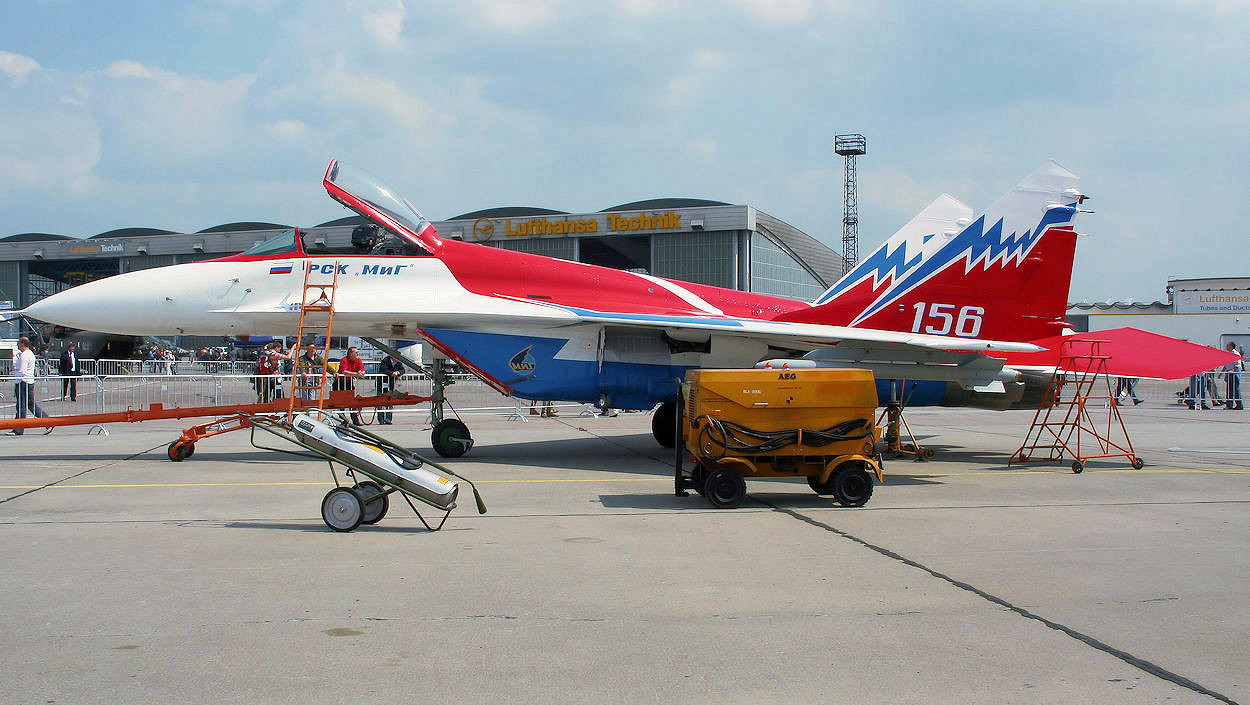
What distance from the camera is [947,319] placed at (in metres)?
12.6

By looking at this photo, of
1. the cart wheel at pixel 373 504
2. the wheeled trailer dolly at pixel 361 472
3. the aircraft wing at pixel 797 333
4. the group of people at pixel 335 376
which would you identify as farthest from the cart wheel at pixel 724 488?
the group of people at pixel 335 376

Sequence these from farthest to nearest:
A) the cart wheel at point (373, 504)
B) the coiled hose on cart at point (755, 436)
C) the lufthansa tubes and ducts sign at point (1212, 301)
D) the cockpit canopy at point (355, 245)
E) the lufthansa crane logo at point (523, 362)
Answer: the lufthansa tubes and ducts sign at point (1212, 301)
the cockpit canopy at point (355, 245)
the lufthansa crane logo at point (523, 362)
the coiled hose on cart at point (755, 436)
the cart wheel at point (373, 504)

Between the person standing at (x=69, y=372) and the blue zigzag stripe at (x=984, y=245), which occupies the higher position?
the blue zigzag stripe at (x=984, y=245)

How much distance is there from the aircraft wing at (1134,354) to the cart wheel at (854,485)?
4.70 meters

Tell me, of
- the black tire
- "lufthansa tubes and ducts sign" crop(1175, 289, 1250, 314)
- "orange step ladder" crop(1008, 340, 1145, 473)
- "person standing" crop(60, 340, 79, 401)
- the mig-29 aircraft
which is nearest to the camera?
"orange step ladder" crop(1008, 340, 1145, 473)

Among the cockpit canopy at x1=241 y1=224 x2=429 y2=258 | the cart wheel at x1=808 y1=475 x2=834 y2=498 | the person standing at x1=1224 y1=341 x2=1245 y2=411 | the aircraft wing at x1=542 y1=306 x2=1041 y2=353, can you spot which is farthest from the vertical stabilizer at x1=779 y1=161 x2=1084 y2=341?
the person standing at x1=1224 y1=341 x2=1245 y2=411

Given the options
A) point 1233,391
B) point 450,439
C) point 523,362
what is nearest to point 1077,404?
point 523,362

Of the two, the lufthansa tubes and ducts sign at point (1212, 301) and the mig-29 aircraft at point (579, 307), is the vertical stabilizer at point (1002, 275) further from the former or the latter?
the lufthansa tubes and ducts sign at point (1212, 301)

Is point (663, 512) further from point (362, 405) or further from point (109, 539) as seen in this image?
point (362, 405)

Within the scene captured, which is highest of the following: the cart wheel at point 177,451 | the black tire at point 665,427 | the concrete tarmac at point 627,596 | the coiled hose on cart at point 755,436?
the coiled hose on cart at point 755,436

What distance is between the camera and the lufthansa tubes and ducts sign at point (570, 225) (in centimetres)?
5025

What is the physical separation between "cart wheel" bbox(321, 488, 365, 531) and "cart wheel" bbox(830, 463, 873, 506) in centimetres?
434

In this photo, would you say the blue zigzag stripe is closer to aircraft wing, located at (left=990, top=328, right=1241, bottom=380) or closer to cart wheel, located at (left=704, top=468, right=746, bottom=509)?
aircraft wing, located at (left=990, top=328, right=1241, bottom=380)

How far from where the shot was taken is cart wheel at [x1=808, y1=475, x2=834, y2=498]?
27.1 feet
